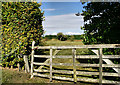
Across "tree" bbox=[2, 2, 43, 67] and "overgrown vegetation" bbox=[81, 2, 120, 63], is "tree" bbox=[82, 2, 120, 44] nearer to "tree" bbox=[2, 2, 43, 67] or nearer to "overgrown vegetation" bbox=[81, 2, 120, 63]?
"overgrown vegetation" bbox=[81, 2, 120, 63]

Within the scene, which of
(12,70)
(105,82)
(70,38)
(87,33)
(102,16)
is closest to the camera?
(105,82)

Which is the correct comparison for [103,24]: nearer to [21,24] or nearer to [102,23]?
[102,23]

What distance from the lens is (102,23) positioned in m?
6.64

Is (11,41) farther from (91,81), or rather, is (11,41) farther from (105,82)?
(105,82)

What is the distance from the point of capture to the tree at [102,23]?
6367 mm

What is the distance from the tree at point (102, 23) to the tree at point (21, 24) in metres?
3.07

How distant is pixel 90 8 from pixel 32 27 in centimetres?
380

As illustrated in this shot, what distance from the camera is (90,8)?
289 inches

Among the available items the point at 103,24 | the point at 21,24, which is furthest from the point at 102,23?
the point at 21,24

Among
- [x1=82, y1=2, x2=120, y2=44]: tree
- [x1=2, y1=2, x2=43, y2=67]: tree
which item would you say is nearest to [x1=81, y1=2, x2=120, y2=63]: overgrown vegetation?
[x1=82, y1=2, x2=120, y2=44]: tree

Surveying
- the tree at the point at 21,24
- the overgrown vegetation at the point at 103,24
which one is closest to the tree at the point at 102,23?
the overgrown vegetation at the point at 103,24

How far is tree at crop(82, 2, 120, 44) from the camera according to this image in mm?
6367

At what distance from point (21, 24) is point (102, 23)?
15.8ft

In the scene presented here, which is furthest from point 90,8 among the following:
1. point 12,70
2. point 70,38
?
point 70,38
